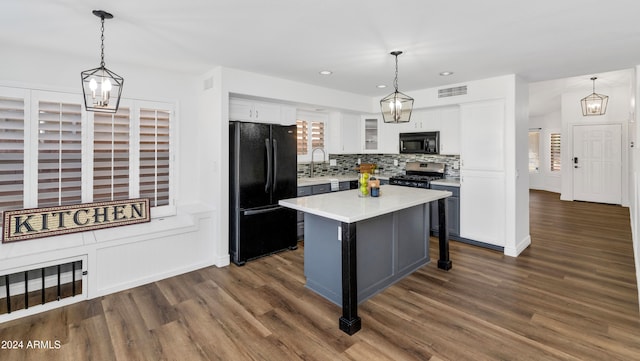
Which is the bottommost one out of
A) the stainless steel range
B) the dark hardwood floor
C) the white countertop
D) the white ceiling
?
the dark hardwood floor

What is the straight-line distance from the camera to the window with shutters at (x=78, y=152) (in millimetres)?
3170

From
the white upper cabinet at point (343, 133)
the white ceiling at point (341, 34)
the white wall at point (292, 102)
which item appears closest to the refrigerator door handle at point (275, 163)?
the white wall at point (292, 102)

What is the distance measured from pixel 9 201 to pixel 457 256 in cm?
513

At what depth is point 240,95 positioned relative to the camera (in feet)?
13.3

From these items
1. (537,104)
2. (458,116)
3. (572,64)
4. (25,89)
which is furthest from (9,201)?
(537,104)

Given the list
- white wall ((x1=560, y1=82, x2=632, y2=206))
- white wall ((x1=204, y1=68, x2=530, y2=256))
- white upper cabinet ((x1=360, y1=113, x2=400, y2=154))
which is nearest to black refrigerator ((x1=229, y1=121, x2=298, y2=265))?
white wall ((x1=204, y1=68, x2=530, y2=256))

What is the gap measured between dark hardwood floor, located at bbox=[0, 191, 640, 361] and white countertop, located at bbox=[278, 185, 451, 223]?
36.2 inches

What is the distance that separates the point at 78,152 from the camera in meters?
3.49

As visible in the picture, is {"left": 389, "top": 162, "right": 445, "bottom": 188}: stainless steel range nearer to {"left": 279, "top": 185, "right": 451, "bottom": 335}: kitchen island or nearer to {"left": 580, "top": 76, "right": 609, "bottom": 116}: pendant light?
{"left": 279, "top": 185, "right": 451, "bottom": 335}: kitchen island

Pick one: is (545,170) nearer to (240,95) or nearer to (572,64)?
(572,64)

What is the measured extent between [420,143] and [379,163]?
1260 millimetres

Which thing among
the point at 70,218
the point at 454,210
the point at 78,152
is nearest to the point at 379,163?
the point at 454,210

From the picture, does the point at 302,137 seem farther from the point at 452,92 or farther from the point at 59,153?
the point at 59,153

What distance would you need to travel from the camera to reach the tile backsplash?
5.57 meters
